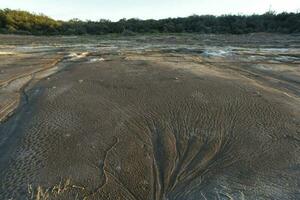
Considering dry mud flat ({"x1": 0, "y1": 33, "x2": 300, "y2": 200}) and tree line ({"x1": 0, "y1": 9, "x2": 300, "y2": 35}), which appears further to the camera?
tree line ({"x1": 0, "y1": 9, "x2": 300, "y2": 35})

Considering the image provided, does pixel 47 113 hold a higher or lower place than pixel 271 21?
higher

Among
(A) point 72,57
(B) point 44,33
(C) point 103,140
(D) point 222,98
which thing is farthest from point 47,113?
(B) point 44,33

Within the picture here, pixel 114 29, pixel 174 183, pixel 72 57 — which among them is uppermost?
pixel 174 183

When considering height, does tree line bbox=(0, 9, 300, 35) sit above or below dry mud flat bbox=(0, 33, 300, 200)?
below

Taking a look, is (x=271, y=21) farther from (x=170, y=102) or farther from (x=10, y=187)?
(x=10, y=187)
